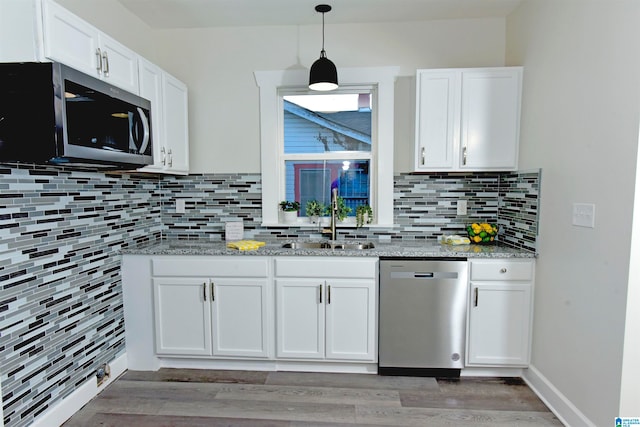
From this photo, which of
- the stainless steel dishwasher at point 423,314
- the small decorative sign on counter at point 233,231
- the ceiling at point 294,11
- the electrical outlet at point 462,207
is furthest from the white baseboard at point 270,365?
the ceiling at point 294,11

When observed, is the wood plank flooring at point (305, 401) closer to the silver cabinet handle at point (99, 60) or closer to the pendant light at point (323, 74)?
the silver cabinet handle at point (99, 60)

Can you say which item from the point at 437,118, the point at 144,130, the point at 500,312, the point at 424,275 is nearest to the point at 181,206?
the point at 144,130

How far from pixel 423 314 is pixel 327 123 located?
1.69 m

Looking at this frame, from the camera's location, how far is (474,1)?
2.48 meters

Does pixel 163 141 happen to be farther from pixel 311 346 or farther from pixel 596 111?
pixel 596 111

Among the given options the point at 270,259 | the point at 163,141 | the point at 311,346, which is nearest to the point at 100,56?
the point at 163,141

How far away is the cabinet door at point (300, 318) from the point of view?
244 centimetres

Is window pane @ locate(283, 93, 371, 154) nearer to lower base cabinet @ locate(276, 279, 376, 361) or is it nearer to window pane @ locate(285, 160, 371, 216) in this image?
window pane @ locate(285, 160, 371, 216)

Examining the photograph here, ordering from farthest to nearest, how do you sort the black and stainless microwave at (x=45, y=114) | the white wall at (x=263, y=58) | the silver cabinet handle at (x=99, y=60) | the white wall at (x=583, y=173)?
the white wall at (x=263, y=58) < the silver cabinet handle at (x=99, y=60) < the white wall at (x=583, y=173) < the black and stainless microwave at (x=45, y=114)

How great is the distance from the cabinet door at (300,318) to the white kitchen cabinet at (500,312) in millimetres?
1023

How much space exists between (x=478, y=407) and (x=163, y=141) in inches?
106

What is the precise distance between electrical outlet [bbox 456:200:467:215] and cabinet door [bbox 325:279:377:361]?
3.40ft

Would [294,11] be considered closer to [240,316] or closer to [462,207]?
[462,207]

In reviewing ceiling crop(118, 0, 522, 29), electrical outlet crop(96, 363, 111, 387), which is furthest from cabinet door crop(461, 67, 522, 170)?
electrical outlet crop(96, 363, 111, 387)
